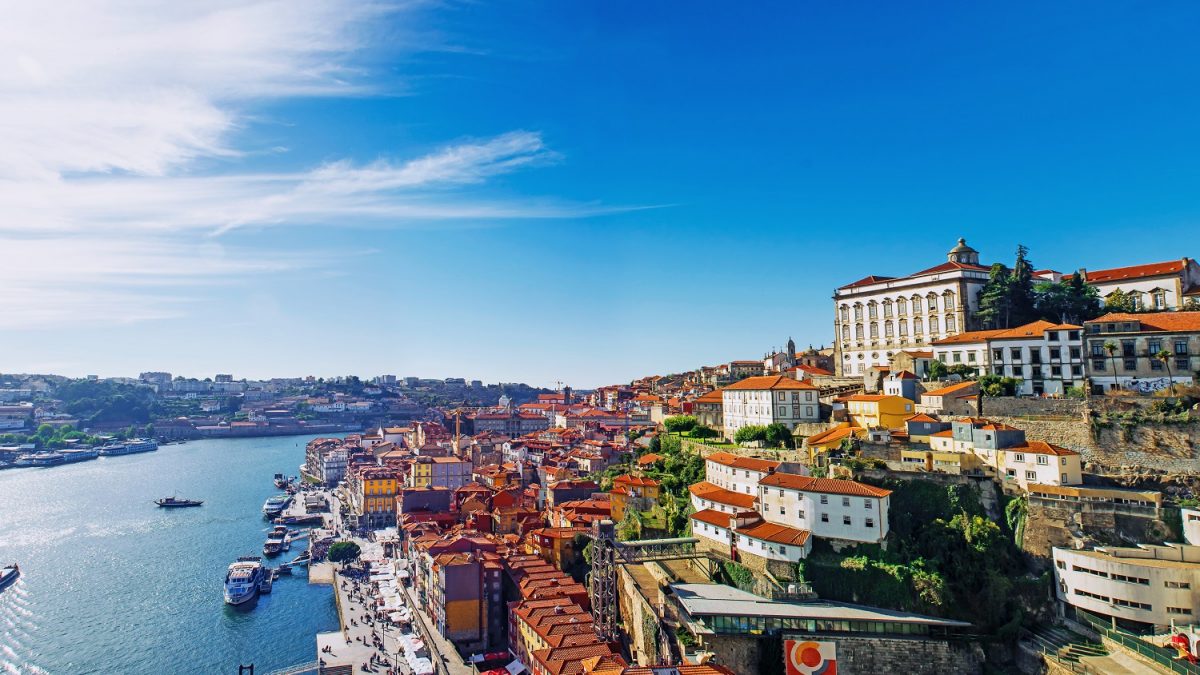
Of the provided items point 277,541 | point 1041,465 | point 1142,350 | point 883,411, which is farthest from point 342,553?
point 1142,350

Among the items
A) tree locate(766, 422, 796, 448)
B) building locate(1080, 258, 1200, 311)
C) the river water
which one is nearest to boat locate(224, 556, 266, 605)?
Result: the river water

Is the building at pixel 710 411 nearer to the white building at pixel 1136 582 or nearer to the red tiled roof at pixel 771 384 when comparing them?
the red tiled roof at pixel 771 384

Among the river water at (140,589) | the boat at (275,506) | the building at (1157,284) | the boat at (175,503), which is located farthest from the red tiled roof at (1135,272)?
the boat at (175,503)

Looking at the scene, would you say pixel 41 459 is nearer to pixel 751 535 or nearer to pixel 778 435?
pixel 778 435

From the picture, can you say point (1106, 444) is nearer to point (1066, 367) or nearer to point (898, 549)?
point (1066, 367)

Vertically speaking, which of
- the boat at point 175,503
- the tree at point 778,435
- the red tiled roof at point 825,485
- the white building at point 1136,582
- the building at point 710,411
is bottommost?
the boat at point 175,503

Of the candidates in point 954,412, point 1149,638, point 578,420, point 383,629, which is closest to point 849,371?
point 954,412
